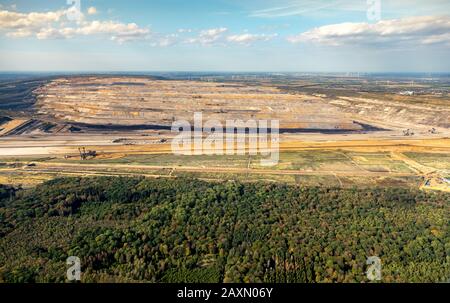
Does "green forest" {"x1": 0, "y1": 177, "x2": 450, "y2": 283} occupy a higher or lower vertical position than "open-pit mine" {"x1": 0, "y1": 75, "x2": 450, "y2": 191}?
lower

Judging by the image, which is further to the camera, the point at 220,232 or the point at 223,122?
the point at 223,122

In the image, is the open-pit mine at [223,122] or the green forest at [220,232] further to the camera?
the open-pit mine at [223,122]

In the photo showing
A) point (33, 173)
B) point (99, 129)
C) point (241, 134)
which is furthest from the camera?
point (99, 129)

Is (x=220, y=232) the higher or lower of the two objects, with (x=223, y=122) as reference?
lower

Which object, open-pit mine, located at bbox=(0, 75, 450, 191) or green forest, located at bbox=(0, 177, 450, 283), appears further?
open-pit mine, located at bbox=(0, 75, 450, 191)

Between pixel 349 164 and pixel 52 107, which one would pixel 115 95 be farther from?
pixel 349 164

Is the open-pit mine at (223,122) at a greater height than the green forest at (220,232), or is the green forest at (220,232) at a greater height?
the open-pit mine at (223,122)
